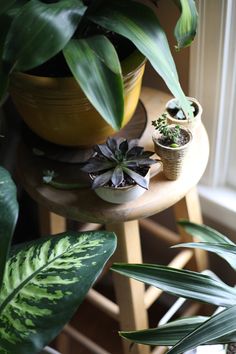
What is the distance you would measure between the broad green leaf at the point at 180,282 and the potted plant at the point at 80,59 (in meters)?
0.21

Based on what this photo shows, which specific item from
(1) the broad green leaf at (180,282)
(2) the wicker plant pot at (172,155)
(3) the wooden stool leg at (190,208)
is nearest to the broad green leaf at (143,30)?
(2) the wicker plant pot at (172,155)

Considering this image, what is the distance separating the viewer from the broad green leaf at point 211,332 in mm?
621

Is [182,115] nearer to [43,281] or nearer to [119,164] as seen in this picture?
[119,164]

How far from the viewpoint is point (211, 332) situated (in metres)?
0.63

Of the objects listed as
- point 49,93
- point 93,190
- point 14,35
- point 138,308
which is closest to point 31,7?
point 14,35

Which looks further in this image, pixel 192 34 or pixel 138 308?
pixel 138 308

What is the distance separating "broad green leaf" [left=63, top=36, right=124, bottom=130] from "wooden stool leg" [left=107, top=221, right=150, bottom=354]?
0.28m

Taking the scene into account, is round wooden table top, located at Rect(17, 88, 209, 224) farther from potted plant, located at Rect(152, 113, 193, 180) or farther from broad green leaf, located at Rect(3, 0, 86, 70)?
broad green leaf, located at Rect(3, 0, 86, 70)

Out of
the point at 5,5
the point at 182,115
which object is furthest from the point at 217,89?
the point at 5,5

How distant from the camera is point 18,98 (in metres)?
0.77

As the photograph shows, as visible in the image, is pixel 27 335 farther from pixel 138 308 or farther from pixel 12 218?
pixel 138 308

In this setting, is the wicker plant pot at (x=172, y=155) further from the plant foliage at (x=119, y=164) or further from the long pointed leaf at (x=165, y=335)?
the long pointed leaf at (x=165, y=335)

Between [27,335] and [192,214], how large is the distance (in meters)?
0.49

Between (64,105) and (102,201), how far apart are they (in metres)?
0.16
